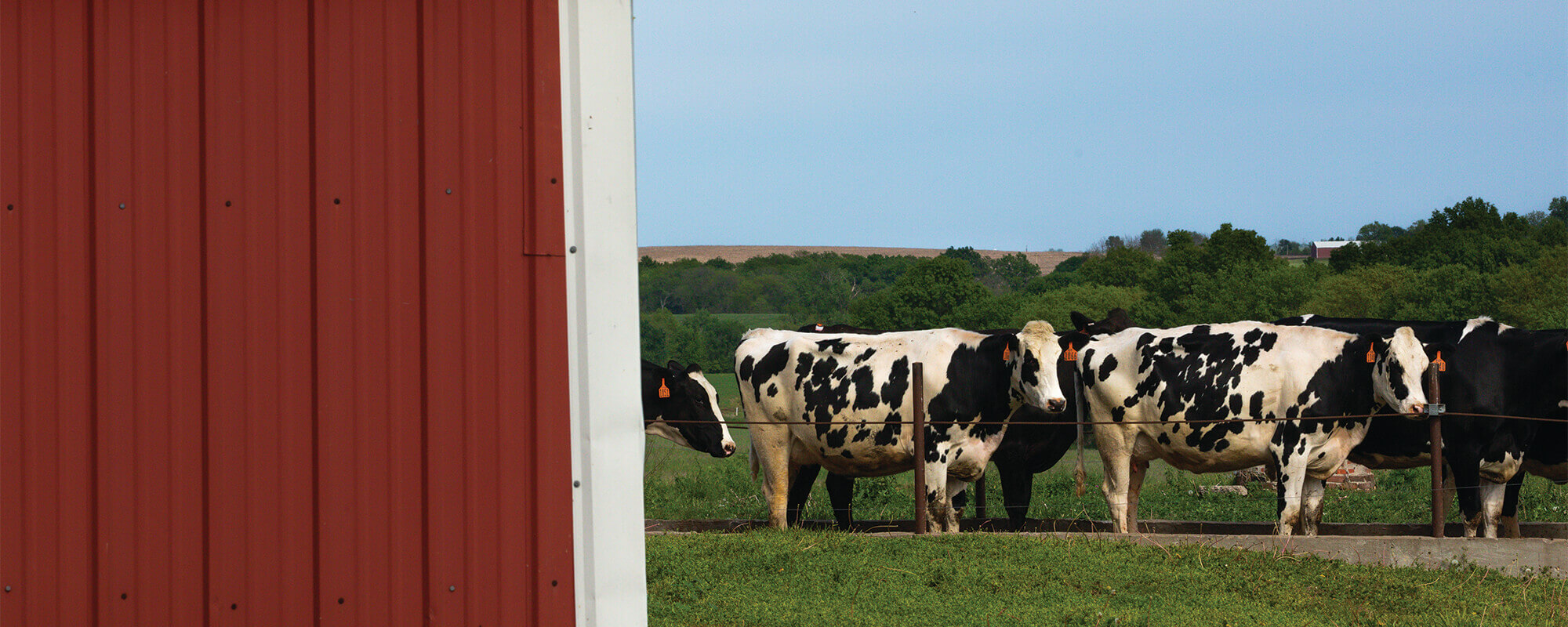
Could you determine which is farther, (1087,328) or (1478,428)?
(1087,328)

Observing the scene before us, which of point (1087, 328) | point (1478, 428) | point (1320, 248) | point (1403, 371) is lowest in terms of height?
point (1478, 428)

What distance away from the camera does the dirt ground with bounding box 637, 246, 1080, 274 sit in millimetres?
111125

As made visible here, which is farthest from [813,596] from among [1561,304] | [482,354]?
[1561,304]

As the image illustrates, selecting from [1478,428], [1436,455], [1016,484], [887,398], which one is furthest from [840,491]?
[1478,428]

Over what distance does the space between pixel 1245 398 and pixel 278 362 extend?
32.7ft

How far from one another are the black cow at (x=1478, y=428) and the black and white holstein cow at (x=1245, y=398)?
0.60 metres

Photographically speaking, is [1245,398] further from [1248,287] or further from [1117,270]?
[1117,270]

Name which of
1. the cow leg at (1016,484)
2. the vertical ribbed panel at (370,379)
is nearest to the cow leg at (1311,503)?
the cow leg at (1016,484)

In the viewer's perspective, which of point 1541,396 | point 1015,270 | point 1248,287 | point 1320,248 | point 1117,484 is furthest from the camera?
point 1015,270

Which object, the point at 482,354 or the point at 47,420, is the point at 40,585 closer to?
the point at 47,420

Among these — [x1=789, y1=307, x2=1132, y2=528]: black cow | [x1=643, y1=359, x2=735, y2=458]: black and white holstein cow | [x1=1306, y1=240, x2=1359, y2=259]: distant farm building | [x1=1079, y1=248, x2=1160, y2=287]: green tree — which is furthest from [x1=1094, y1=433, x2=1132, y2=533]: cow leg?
[x1=1306, y1=240, x2=1359, y2=259]: distant farm building

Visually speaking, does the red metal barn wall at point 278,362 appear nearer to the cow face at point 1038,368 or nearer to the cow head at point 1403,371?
the cow face at point 1038,368

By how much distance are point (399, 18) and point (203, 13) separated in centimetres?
45

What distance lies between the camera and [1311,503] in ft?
37.3
